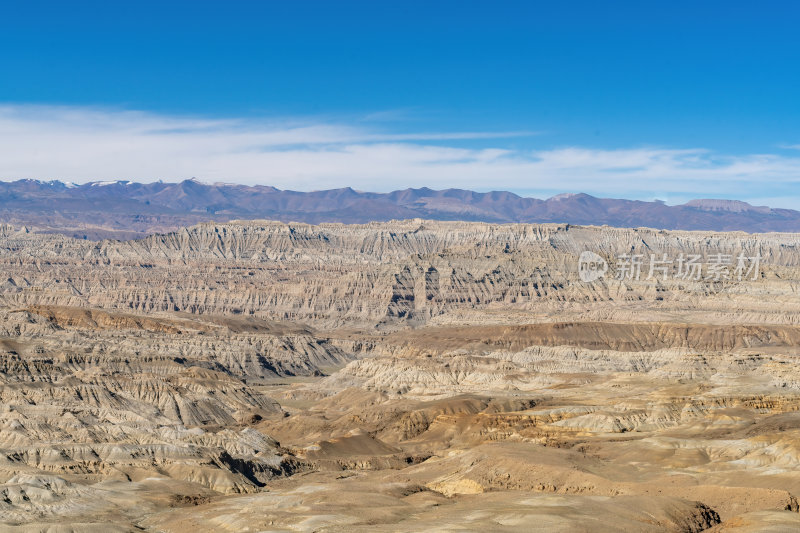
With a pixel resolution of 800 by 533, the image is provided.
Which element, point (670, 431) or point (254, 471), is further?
point (670, 431)

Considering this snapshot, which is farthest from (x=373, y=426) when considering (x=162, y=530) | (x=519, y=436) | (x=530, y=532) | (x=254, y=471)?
(x=530, y=532)

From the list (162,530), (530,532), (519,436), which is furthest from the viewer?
(519,436)

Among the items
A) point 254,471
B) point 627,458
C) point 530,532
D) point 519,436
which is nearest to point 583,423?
point 519,436

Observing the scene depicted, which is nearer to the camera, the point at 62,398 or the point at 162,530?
the point at 162,530

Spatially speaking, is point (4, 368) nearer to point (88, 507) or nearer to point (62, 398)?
point (62, 398)

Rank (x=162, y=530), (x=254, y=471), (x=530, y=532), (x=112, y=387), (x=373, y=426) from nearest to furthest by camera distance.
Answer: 1. (x=530, y=532)
2. (x=162, y=530)
3. (x=254, y=471)
4. (x=373, y=426)
5. (x=112, y=387)

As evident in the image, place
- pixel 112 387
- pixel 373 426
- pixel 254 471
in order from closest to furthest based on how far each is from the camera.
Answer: pixel 254 471 < pixel 373 426 < pixel 112 387

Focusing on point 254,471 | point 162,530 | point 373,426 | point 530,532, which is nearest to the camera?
point 530,532

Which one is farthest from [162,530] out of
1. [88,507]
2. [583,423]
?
[583,423]

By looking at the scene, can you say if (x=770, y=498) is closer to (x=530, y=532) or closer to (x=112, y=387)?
(x=530, y=532)
